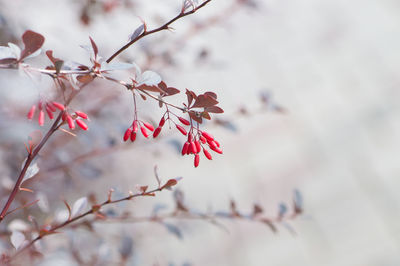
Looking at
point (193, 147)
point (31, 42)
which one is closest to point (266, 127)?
point (193, 147)

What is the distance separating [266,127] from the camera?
111 inches

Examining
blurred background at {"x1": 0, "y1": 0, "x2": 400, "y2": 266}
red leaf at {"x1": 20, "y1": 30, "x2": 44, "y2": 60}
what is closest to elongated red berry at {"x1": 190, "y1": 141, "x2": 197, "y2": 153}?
red leaf at {"x1": 20, "y1": 30, "x2": 44, "y2": 60}

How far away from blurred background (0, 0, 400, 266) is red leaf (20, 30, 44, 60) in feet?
2.35

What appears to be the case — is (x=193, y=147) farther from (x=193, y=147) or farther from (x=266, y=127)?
(x=266, y=127)

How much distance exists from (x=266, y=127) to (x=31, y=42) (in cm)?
236

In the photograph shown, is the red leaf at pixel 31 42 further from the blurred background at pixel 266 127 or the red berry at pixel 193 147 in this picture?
the blurred background at pixel 266 127

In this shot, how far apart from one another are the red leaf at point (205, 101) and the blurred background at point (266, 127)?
28.0 inches

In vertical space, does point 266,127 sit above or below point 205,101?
above

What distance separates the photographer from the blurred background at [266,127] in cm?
160

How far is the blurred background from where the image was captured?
1596 millimetres

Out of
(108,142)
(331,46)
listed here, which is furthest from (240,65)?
(108,142)

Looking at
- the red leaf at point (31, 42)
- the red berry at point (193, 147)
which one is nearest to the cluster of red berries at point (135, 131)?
the red berry at point (193, 147)

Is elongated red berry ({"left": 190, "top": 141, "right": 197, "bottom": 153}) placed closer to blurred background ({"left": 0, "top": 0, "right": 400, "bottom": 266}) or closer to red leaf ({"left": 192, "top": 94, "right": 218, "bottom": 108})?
red leaf ({"left": 192, "top": 94, "right": 218, "bottom": 108})

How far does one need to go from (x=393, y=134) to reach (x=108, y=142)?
185 centimetres
